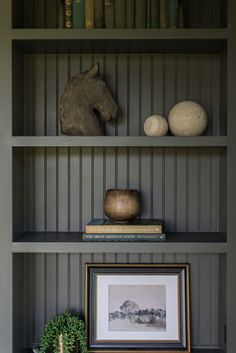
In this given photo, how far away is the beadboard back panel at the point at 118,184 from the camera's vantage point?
A: 2.01 meters

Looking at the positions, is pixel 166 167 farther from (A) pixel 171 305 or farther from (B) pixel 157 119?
(A) pixel 171 305

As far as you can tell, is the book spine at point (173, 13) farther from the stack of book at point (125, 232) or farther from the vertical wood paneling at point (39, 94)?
the stack of book at point (125, 232)

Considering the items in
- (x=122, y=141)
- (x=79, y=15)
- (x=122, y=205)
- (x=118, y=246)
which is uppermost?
(x=79, y=15)

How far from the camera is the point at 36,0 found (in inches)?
78.8

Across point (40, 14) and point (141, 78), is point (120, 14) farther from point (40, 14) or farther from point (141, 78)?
point (40, 14)

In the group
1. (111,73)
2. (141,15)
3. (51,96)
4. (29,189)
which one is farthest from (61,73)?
(29,189)

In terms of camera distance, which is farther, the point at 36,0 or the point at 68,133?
the point at 36,0

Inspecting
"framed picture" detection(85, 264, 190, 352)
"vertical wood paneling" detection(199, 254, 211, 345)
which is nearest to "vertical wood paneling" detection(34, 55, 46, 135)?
"framed picture" detection(85, 264, 190, 352)

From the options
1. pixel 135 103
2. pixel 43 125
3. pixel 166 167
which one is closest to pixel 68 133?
pixel 43 125

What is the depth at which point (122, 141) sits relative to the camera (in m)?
1.76

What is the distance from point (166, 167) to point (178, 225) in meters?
0.28

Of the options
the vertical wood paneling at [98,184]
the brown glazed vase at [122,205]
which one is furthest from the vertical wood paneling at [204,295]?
the vertical wood paneling at [98,184]

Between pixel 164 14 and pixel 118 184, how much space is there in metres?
0.78

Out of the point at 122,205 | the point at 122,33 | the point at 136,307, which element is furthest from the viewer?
the point at 136,307
